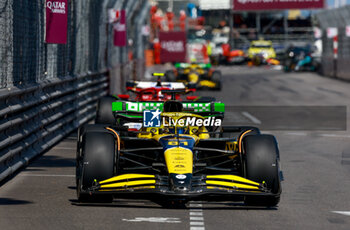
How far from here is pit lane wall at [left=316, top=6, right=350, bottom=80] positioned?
41.2 meters

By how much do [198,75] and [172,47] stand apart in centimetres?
2796

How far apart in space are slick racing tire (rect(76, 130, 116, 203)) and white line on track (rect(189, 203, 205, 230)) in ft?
2.58

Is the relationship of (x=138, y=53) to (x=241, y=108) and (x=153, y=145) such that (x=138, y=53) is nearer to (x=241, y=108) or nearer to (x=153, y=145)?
(x=241, y=108)

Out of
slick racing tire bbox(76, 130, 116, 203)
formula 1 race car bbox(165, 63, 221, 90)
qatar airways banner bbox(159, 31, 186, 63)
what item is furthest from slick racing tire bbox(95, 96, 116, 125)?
qatar airways banner bbox(159, 31, 186, 63)

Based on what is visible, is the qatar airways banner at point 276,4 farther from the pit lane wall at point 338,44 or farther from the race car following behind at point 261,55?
the pit lane wall at point 338,44

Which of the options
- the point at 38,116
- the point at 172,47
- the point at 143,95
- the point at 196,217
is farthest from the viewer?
the point at 172,47

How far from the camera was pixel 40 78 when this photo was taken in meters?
13.9

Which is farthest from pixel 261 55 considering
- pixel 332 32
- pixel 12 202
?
pixel 12 202

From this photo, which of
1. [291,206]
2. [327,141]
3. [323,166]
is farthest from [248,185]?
[327,141]

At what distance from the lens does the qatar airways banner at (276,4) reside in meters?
68.1

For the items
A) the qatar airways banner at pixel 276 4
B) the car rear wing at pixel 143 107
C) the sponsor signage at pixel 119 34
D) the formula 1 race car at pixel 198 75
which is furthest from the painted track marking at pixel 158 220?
the qatar airways banner at pixel 276 4

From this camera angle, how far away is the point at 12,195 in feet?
30.4

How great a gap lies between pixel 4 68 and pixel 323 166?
14.0ft

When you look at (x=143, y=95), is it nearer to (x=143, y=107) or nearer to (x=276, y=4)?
(x=143, y=107)
